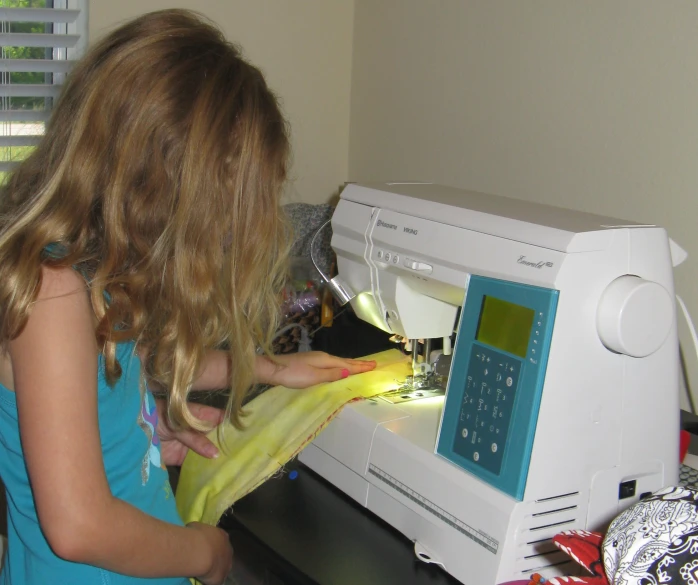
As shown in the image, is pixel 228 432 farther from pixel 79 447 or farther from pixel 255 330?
pixel 79 447

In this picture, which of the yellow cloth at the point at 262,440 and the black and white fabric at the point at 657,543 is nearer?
the black and white fabric at the point at 657,543

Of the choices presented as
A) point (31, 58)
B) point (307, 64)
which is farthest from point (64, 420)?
point (307, 64)

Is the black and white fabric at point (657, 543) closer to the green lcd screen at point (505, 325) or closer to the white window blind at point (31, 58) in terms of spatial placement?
the green lcd screen at point (505, 325)

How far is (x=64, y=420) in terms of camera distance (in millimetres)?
782

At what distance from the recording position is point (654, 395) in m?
0.97

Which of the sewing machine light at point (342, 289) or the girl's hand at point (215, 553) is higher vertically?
the sewing machine light at point (342, 289)

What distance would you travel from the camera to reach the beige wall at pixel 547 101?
1398 millimetres

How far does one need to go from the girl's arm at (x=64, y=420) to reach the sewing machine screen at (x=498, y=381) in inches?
16.9

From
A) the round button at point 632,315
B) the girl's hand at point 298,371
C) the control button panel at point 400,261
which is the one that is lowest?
the girl's hand at point 298,371

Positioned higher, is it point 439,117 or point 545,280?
point 439,117

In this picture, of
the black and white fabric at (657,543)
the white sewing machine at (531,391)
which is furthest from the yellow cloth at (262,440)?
the black and white fabric at (657,543)

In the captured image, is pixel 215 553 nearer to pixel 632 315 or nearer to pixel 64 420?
pixel 64 420

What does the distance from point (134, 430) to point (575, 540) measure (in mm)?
544

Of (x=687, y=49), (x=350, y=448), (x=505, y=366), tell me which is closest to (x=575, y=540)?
(x=505, y=366)
